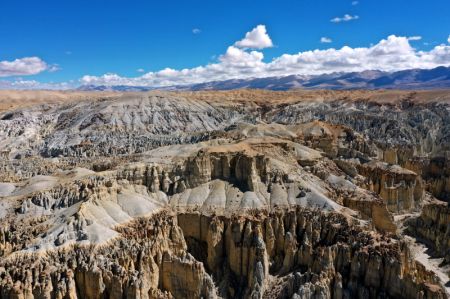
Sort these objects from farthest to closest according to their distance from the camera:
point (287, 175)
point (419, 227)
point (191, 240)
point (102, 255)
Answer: point (419, 227), point (287, 175), point (191, 240), point (102, 255)

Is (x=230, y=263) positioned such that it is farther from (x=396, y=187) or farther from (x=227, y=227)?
(x=396, y=187)

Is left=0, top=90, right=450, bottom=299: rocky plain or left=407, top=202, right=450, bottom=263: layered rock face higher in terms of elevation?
left=0, top=90, right=450, bottom=299: rocky plain

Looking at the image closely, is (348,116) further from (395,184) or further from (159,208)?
(159,208)

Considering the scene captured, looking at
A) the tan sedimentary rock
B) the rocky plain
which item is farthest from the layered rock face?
the tan sedimentary rock

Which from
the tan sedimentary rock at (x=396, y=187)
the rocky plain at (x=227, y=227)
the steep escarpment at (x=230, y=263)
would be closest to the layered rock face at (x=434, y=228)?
the rocky plain at (x=227, y=227)

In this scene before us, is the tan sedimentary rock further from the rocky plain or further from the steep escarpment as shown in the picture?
the steep escarpment

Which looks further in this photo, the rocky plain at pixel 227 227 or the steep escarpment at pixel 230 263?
the rocky plain at pixel 227 227

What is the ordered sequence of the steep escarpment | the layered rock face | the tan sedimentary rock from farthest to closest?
1. the tan sedimentary rock
2. the layered rock face
3. the steep escarpment

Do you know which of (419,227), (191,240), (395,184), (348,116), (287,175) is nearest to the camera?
(191,240)

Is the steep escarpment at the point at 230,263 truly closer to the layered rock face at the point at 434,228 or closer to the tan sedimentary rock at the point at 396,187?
the layered rock face at the point at 434,228

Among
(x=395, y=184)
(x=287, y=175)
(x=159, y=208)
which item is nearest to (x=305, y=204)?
(x=287, y=175)

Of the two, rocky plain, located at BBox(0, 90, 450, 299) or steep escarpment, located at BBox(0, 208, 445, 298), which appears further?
rocky plain, located at BBox(0, 90, 450, 299)
